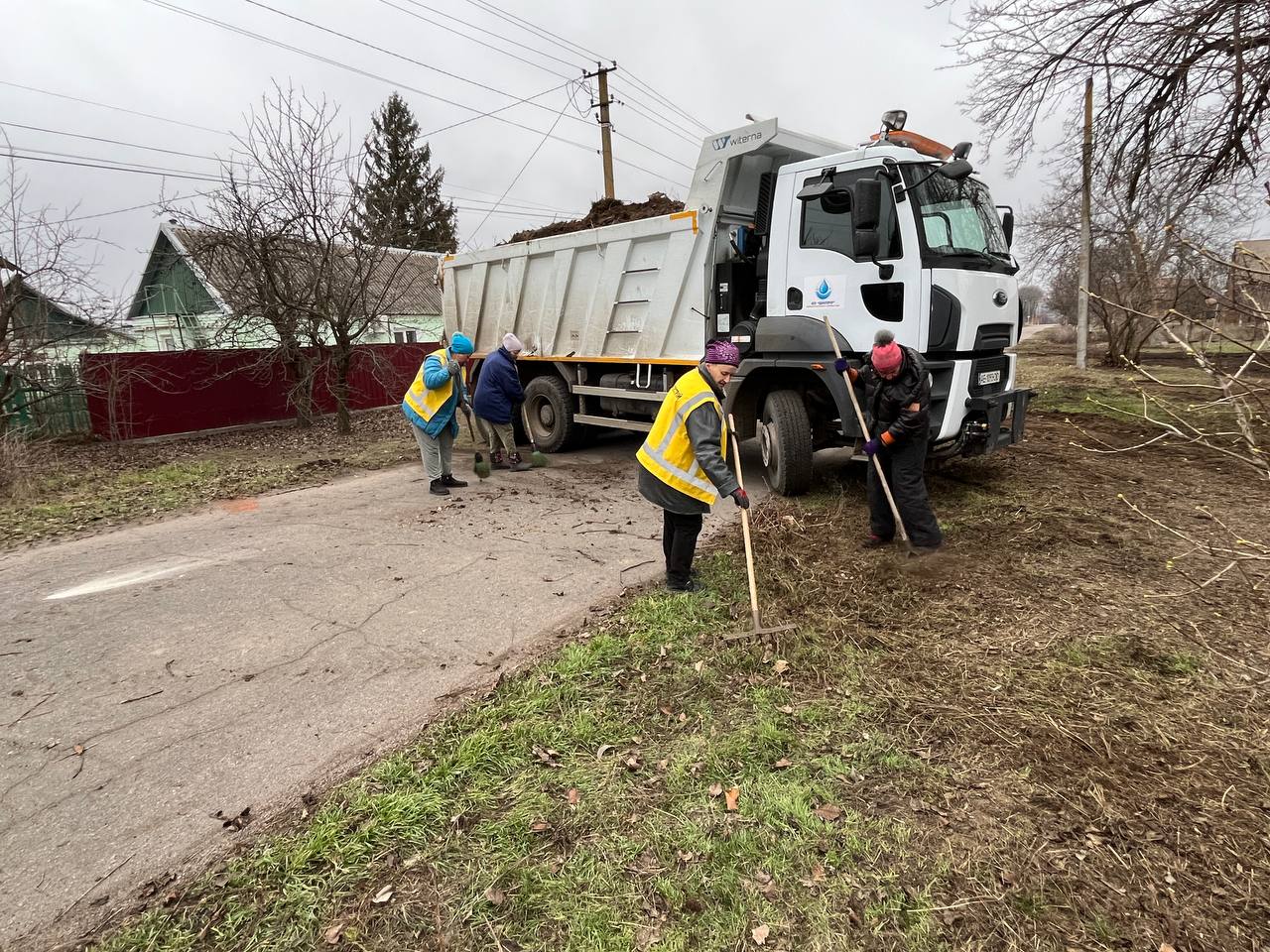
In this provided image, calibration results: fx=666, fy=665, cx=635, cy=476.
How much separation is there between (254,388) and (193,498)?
217 inches

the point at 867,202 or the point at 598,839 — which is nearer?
the point at 598,839

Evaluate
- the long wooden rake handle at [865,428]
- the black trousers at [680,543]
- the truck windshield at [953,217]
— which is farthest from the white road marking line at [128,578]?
the truck windshield at [953,217]

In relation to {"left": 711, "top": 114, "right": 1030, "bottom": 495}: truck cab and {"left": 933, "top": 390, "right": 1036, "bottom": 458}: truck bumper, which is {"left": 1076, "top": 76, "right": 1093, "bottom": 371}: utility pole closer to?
{"left": 711, "top": 114, "right": 1030, "bottom": 495}: truck cab

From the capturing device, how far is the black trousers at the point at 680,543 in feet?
13.9

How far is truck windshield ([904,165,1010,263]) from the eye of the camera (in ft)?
17.4

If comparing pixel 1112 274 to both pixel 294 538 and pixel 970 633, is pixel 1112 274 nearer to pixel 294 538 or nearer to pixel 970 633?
pixel 970 633

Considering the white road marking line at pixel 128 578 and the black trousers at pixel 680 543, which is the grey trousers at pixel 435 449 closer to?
the white road marking line at pixel 128 578

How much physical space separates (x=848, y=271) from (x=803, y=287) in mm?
445

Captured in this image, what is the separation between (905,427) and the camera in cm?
461

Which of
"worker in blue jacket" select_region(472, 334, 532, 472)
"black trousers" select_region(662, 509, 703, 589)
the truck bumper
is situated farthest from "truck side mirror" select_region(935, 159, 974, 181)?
"worker in blue jacket" select_region(472, 334, 532, 472)

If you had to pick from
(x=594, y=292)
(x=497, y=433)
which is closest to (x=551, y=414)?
(x=497, y=433)

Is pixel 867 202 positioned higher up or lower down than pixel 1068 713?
higher up

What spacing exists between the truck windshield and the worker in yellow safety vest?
2.45 m

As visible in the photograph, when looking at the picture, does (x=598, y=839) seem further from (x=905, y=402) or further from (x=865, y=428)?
(x=865, y=428)
